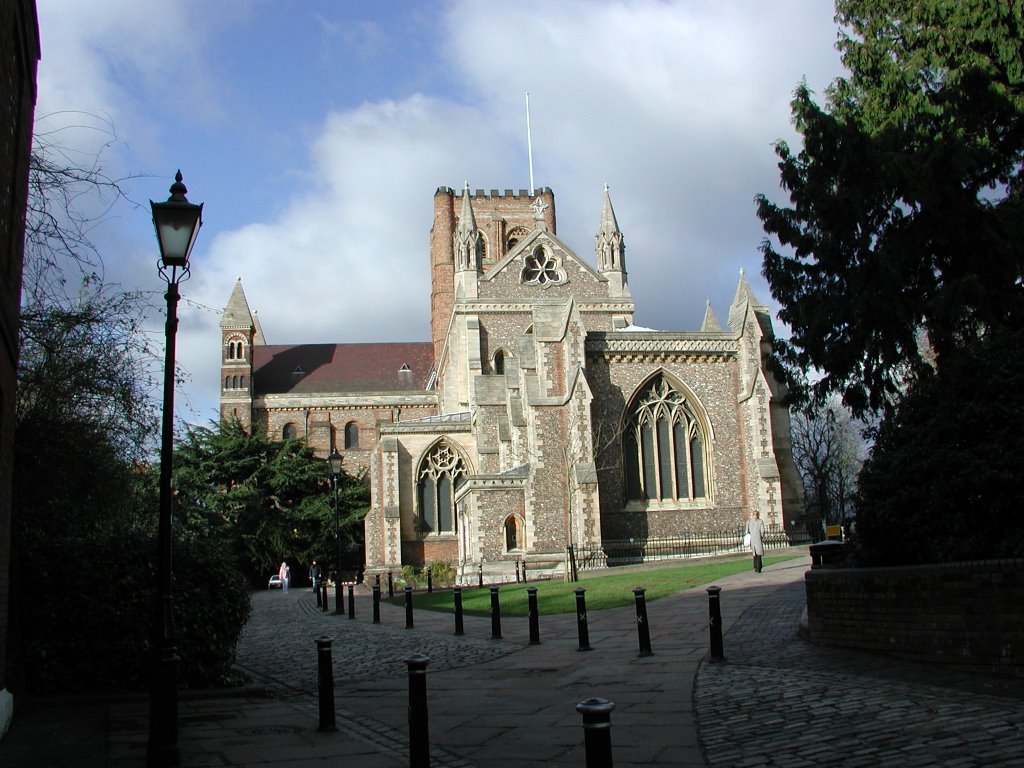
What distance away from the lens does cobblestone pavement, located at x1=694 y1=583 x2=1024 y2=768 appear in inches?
231

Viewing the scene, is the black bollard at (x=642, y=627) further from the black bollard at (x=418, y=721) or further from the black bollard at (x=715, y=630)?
the black bollard at (x=418, y=721)

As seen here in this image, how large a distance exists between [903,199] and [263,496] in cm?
3866

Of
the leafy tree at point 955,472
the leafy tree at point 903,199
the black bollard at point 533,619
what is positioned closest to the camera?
the leafy tree at point 955,472

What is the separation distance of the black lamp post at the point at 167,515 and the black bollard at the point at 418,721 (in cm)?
186

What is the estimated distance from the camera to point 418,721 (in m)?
6.04

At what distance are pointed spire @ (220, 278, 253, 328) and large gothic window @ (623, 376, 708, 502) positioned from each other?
1326 inches

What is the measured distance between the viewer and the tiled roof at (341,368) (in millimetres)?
60906

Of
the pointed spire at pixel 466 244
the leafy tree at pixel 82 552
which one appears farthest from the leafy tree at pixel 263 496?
the leafy tree at pixel 82 552

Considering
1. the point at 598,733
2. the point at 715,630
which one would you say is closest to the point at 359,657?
the point at 715,630

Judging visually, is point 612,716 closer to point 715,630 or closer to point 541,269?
point 715,630

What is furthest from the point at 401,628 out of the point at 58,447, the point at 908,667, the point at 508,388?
the point at 508,388

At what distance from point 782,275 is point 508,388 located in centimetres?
2156

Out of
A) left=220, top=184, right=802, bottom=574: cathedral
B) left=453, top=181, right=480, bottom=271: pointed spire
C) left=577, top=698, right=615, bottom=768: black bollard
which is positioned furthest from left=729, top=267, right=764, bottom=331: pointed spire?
left=577, top=698, right=615, bottom=768: black bollard

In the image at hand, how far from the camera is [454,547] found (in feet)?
144
